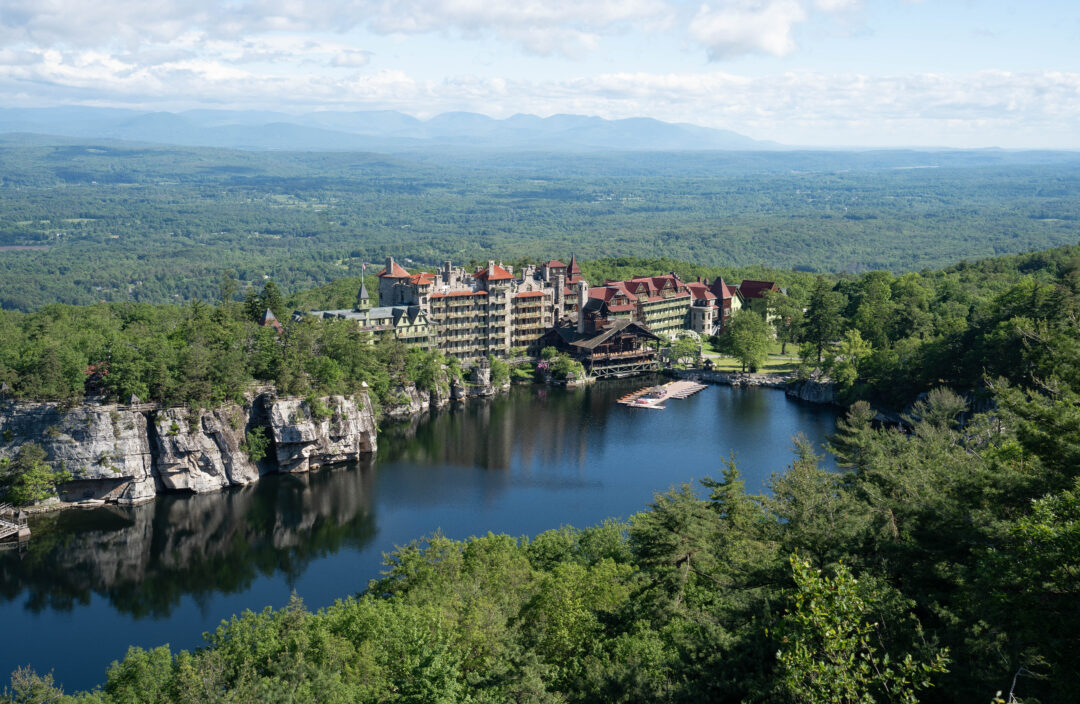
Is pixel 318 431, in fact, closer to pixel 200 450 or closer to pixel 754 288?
pixel 200 450

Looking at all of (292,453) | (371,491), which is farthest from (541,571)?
(292,453)

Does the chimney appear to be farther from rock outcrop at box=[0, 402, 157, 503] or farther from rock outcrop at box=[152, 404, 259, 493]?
rock outcrop at box=[0, 402, 157, 503]

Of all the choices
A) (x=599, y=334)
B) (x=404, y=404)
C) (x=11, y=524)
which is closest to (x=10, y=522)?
(x=11, y=524)

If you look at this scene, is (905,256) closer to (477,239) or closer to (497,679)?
(477,239)

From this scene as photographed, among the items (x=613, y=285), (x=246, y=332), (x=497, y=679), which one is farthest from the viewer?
(x=613, y=285)

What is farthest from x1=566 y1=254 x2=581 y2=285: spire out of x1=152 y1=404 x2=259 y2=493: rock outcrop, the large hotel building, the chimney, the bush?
x1=152 y1=404 x2=259 y2=493: rock outcrop

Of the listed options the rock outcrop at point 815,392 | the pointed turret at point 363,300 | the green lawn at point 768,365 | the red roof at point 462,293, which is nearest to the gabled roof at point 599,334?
the green lawn at point 768,365
